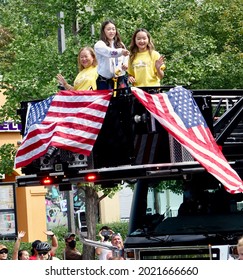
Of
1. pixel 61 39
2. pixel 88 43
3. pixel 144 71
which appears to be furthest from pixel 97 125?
pixel 61 39

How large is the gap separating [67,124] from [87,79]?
3.27 ft

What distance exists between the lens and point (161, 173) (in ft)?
37.7

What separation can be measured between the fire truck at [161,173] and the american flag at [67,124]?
128 mm

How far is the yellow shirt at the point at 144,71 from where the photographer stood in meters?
12.5

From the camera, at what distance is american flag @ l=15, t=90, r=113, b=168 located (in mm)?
11680

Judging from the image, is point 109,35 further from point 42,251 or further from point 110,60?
point 42,251

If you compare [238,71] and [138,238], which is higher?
[238,71]

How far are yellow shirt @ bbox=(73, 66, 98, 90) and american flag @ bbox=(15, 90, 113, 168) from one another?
24.4 inches

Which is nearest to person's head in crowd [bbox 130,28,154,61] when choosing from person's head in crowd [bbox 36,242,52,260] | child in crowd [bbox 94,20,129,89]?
child in crowd [bbox 94,20,129,89]

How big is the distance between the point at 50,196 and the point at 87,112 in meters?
30.3

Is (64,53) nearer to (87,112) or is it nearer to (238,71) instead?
(238,71)

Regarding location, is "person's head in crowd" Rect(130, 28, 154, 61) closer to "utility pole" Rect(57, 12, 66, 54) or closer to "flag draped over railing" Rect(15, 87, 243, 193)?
"flag draped over railing" Rect(15, 87, 243, 193)
